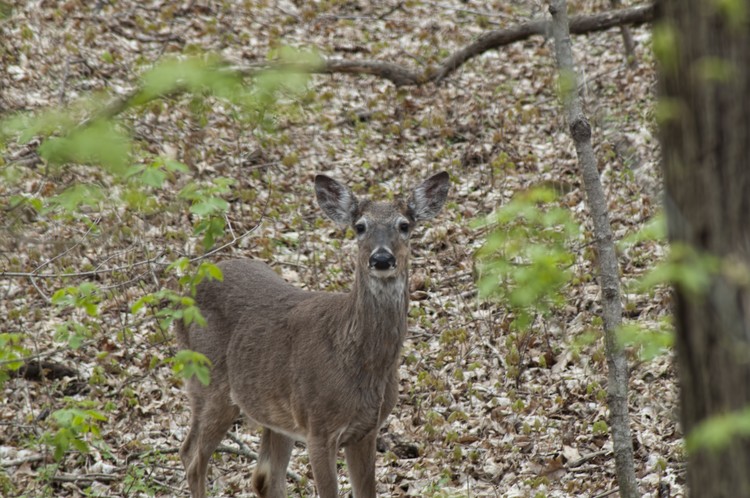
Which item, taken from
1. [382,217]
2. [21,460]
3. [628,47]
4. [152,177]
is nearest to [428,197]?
[382,217]

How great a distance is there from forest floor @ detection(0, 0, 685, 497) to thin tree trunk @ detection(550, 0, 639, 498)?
36cm

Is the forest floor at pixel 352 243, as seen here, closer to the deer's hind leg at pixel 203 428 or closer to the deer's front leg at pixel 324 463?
the deer's hind leg at pixel 203 428

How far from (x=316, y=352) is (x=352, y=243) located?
4.07 m

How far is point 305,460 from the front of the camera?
29.1 feet

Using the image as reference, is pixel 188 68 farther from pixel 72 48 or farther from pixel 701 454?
pixel 72 48

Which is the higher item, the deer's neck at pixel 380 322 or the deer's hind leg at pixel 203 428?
the deer's neck at pixel 380 322

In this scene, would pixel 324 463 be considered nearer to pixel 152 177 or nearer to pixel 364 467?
pixel 364 467

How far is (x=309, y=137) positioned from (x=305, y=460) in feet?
19.1

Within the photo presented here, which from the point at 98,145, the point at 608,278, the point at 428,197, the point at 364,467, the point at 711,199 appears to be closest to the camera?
the point at 711,199

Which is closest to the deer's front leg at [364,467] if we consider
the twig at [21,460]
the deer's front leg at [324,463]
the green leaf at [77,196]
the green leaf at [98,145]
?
the deer's front leg at [324,463]

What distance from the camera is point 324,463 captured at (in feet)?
22.7

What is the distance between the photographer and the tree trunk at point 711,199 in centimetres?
275

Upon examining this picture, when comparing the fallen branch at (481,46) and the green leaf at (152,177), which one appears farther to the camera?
the fallen branch at (481,46)

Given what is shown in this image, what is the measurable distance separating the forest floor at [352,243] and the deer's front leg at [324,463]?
102 cm
